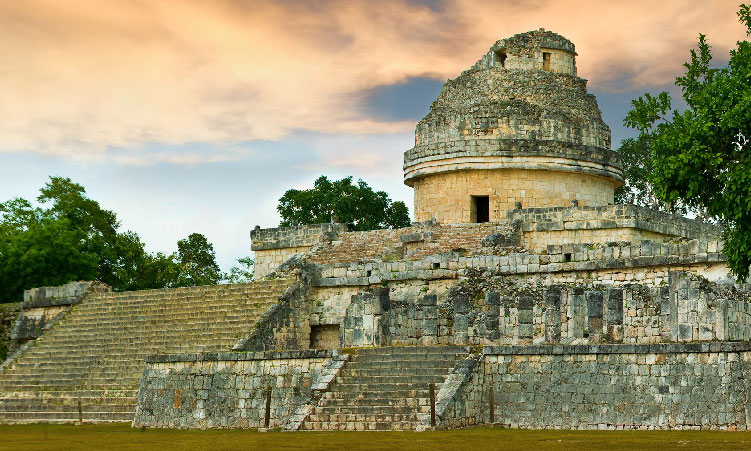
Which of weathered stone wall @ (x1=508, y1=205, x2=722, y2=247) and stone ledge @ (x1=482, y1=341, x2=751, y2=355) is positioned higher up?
weathered stone wall @ (x1=508, y1=205, x2=722, y2=247)

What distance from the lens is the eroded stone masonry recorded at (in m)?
20.5

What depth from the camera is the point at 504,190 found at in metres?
33.6

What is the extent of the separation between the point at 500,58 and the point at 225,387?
639 inches

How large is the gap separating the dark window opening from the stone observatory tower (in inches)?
1.2

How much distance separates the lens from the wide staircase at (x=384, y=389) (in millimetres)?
20625

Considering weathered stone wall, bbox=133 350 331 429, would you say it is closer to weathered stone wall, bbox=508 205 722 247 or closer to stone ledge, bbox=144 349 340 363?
stone ledge, bbox=144 349 340 363

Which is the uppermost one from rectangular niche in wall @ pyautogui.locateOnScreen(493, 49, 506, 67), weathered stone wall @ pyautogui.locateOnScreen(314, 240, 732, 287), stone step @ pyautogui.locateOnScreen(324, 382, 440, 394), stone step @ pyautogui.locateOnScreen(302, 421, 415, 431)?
rectangular niche in wall @ pyautogui.locateOnScreen(493, 49, 506, 67)

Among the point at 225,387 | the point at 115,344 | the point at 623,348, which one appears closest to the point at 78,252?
the point at 115,344

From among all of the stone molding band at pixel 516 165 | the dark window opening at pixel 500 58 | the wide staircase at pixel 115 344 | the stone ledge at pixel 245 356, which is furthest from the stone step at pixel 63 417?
the dark window opening at pixel 500 58

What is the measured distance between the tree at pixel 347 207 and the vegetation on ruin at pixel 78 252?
480cm

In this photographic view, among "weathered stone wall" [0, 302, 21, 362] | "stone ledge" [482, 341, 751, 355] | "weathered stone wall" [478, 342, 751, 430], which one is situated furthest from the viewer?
"weathered stone wall" [0, 302, 21, 362]

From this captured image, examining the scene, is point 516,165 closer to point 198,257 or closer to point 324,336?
point 324,336

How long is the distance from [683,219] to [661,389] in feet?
41.2

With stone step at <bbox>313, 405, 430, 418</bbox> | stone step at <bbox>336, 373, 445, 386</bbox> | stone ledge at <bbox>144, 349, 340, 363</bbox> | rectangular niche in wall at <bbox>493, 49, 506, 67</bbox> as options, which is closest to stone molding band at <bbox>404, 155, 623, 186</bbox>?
rectangular niche in wall at <bbox>493, 49, 506, 67</bbox>
